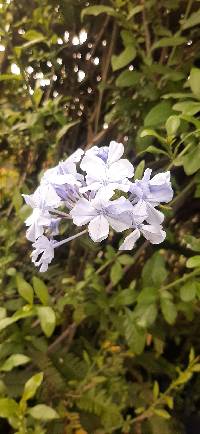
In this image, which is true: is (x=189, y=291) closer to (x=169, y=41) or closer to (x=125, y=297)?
(x=125, y=297)

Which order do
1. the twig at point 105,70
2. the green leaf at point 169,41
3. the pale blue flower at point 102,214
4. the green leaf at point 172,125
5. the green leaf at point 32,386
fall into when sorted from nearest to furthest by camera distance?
the pale blue flower at point 102,214 < the green leaf at point 172,125 < the green leaf at point 32,386 < the green leaf at point 169,41 < the twig at point 105,70

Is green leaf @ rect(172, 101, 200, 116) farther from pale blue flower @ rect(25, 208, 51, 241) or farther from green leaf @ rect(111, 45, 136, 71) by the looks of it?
pale blue flower @ rect(25, 208, 51, 241)

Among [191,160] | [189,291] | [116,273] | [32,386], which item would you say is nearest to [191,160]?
[191,160]

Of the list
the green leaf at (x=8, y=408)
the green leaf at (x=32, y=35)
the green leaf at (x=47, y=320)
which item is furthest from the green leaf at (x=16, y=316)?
the green leaf at (x=32, y=35)

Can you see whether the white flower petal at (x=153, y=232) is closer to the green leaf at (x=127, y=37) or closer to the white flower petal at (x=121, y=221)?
the white flower petal at (x=121, y=221)

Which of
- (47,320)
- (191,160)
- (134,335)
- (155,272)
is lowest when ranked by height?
(134,335)

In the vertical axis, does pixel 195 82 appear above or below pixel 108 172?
below
